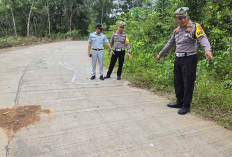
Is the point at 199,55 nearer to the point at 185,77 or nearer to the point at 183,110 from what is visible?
the point at 185,77

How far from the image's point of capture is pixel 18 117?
3193 mm

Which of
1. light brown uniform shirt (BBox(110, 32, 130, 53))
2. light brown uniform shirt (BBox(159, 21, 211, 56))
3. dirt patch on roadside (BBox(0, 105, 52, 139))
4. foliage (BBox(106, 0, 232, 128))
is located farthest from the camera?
light brown uniform shirt (BBox(110, 32, 130, 53))

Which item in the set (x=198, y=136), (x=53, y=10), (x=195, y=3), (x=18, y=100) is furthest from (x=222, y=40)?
(x=53, y=10)

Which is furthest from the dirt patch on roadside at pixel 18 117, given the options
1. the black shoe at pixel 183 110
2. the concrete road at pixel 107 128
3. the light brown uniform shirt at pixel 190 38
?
the light brown uniform shirt at pixel 190 38

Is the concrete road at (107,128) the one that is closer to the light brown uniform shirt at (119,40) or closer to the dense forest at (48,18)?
the light brown uniform shirt at (119,40)

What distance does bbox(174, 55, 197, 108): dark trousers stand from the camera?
338 cm

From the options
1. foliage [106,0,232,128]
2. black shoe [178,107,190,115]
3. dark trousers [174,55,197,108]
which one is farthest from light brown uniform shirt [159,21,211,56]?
foliage [106,0,232,128]

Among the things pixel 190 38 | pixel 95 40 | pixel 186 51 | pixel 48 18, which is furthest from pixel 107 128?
pixel 48 18

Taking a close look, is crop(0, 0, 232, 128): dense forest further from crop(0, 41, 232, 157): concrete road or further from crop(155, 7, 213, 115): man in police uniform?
crop(0, 41, 232, 157): concrete road

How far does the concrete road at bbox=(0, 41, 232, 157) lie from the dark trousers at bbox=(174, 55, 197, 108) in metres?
0.34

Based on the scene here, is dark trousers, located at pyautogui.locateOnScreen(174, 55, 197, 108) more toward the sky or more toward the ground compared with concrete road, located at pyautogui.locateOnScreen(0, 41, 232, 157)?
more toward the sky

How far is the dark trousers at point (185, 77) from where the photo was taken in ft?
11.1

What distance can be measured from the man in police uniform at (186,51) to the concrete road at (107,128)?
1.65ft

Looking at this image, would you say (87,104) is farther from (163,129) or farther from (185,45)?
(185,45)
